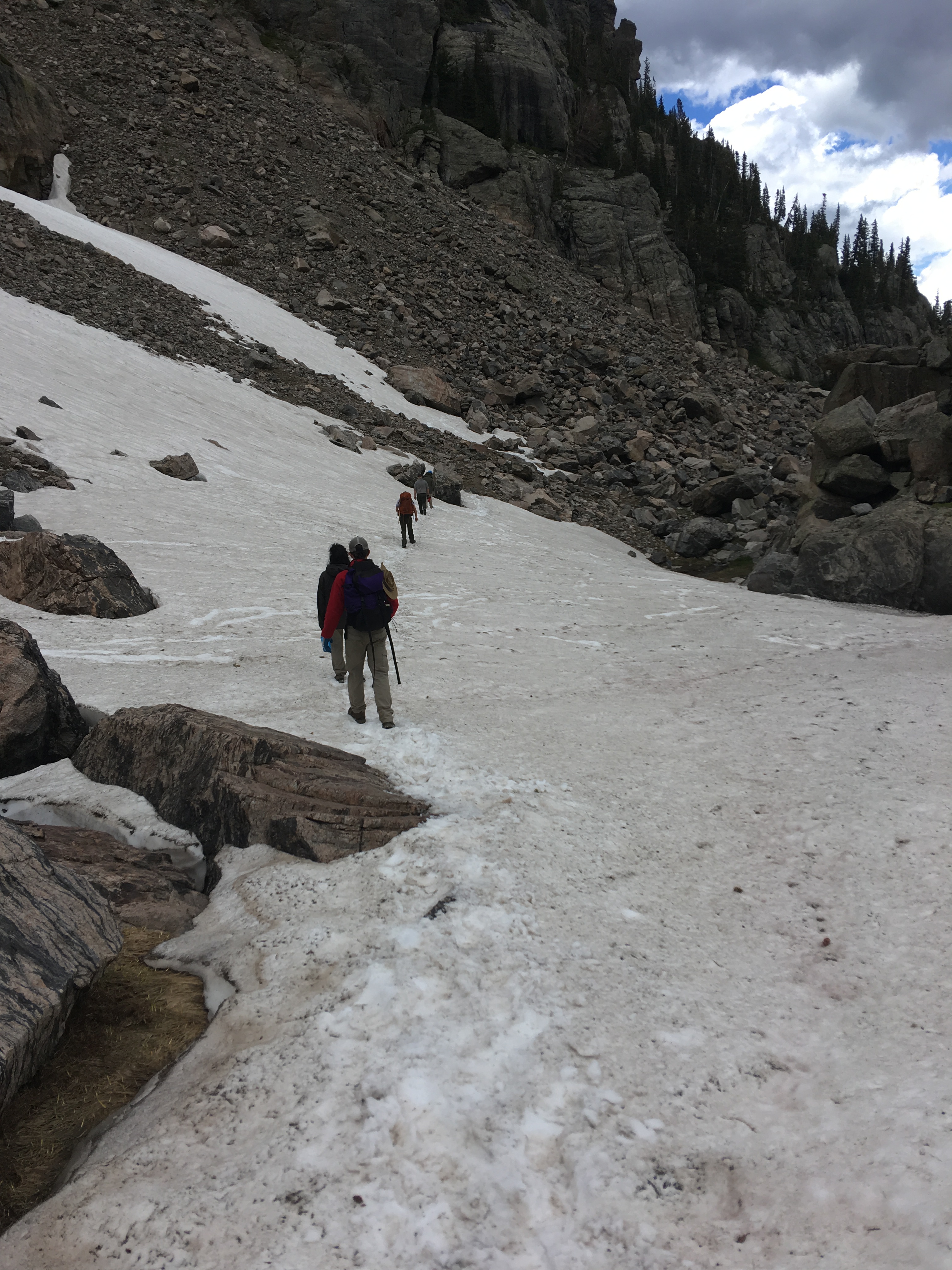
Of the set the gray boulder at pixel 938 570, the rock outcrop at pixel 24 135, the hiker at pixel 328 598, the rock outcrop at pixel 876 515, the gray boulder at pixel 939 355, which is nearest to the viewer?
the hiker at pixel 328 598

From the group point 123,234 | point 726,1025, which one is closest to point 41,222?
point 123,234

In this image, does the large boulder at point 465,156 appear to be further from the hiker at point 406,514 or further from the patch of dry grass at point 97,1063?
the patch of dry grass at point 97,1063

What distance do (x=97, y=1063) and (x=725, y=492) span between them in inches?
1185

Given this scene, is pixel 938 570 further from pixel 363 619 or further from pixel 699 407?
pixel 699 407

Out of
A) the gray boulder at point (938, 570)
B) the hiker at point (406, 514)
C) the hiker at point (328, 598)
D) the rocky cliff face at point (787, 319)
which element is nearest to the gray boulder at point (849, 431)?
the gray boulder at point (938, 570)

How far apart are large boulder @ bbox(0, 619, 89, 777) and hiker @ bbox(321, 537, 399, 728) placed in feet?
8.96

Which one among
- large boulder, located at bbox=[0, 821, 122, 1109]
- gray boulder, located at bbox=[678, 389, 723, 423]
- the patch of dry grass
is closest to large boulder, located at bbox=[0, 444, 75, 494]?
large boulder, located at bbox=[0, 821, 122, 1109]

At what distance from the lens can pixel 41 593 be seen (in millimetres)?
11867

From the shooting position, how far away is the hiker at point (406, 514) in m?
19.9

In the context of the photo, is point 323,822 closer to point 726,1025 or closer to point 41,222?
point 726,1025

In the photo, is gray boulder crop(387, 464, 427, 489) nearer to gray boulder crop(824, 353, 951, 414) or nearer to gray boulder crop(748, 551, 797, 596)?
gray boulder crop(748, 551, 797, 596)

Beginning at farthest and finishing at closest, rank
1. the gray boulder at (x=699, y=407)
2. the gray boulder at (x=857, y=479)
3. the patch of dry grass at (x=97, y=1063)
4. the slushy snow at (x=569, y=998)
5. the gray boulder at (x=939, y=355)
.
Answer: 1. the gray boulder at (x=699, y=407)
2. the gray boulder at (x=939, y=355)
3. the gray boulder at (x=857, y=479)
4. the patch of dry grass at (x=97, y=1063)
5. the slushy snow at (x=569, y=998)

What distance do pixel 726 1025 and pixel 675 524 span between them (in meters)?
27.5

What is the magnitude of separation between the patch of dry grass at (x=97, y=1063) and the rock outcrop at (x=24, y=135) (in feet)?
150
